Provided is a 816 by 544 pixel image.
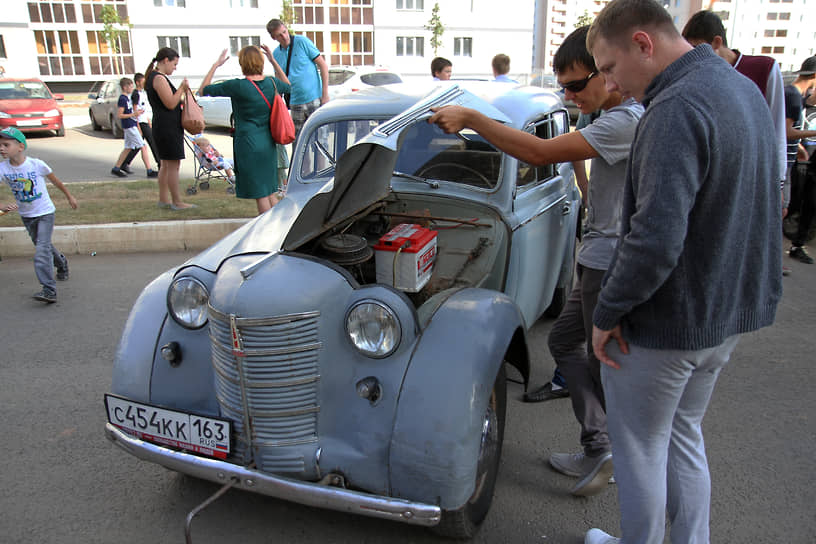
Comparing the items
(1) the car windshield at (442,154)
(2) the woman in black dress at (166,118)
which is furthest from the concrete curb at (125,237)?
(1) the car windshield at (442,154)

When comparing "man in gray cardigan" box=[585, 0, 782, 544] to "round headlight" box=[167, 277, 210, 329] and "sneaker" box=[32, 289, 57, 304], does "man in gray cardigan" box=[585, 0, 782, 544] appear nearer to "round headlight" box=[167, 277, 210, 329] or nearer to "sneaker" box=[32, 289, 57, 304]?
"round headlight" box=[167, 277, 210, 329]

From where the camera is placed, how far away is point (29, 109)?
15.9 m

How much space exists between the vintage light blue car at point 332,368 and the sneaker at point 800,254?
5020 millimetres

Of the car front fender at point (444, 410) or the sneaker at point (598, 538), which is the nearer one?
the car front fender at point (444, 410)

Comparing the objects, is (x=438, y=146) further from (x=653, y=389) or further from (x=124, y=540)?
(x=124, y=540)

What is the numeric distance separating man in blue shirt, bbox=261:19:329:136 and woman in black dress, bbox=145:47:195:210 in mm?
1318

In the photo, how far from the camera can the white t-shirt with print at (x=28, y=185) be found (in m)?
4.96

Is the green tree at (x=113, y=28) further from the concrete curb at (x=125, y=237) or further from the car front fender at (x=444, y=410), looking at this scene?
the car front fender at (x=444, y=410)

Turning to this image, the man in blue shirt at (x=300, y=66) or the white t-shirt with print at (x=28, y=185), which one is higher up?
the man in blue shirt at (x=300, y=66)

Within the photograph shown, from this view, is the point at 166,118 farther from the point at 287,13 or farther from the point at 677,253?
the point at 287,13

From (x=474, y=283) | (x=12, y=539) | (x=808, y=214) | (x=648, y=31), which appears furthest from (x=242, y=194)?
(x=808, y=214)

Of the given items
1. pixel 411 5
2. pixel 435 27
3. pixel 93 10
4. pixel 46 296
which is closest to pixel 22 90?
pixel 46 296

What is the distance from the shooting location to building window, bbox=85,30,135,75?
42.4 metres

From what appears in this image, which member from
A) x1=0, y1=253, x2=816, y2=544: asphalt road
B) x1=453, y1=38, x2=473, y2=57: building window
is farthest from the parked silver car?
x1=453, y1=38, x2=473, y2=57: building window
